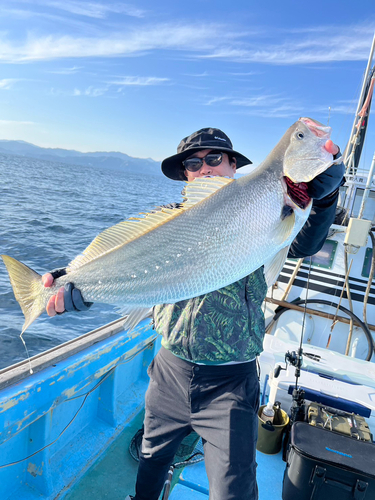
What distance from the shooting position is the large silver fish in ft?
6.48

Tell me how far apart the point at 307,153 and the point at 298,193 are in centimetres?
23

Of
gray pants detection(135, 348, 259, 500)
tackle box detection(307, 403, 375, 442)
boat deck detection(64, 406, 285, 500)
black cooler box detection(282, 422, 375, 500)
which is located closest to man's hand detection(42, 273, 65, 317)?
gray pants detection(135, 348, 259, 500)

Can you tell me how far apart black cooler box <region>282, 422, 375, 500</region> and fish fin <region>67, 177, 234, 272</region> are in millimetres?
2481

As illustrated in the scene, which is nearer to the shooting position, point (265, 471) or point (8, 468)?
point (8, 468)

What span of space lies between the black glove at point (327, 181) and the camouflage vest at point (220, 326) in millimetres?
795

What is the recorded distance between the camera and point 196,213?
2.07 meters

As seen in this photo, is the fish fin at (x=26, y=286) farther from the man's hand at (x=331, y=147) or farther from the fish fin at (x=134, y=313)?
the man's hand at (x=331, y=147)

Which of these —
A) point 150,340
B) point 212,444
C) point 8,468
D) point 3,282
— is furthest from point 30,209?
point 212,444

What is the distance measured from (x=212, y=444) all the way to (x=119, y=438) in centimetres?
211

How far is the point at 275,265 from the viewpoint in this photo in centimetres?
223

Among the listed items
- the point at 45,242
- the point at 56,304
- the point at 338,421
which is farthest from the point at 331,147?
the point at 45,242

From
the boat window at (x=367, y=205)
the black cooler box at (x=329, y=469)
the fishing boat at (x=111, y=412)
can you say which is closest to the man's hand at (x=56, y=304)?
the fishing boat at (x=111, y=412)

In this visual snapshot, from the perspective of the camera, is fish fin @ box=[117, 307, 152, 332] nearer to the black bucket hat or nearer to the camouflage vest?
the camouflage vest

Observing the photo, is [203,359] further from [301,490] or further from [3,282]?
[3,282]
